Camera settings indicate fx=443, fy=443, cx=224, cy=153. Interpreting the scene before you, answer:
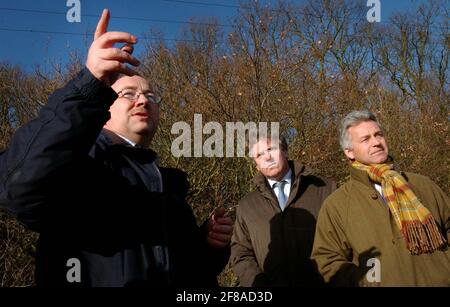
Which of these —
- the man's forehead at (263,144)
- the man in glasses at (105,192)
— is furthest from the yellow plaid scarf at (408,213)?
the man in glasses at (105,192)

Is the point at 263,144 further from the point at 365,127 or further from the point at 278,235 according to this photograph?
the point at 365,127

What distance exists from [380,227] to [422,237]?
9.1 inches

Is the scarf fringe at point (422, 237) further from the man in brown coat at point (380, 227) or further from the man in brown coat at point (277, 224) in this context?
the man in brown coat at point (277, 224)

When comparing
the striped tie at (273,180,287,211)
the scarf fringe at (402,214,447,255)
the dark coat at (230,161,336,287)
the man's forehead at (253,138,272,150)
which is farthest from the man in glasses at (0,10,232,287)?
the man's forehead at (253,138,272,150)

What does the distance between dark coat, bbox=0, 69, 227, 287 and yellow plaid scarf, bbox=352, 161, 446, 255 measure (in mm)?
1111

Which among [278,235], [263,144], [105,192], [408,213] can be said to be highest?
[263,144]

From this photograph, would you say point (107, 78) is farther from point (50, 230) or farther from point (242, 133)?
point (242, 133)

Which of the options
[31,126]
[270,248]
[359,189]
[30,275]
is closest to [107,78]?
[31,126]

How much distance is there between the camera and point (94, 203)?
60.8 inches

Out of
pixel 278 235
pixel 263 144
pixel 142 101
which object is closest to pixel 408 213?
pixel 278 235

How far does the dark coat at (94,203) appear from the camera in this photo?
1.26 m

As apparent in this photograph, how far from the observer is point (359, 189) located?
A: 273cm

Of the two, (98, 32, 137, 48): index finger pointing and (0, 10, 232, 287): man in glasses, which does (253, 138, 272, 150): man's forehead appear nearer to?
(0, 10, 232, 287): man in glasses

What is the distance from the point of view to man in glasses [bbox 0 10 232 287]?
4.16ft
